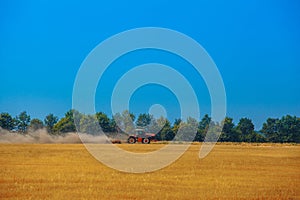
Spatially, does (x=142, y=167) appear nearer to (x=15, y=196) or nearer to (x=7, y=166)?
(x=7, y=166)

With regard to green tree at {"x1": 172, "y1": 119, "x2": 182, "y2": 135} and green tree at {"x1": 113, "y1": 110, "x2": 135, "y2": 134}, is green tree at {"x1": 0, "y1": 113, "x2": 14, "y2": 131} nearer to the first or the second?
green tree at {"x1": 113, "y1": 110, "x2": 135, "y2": 134}

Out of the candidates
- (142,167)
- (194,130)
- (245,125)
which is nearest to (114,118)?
(194,130)

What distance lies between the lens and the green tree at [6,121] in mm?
122875

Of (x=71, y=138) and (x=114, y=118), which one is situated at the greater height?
(x=114, y=118)

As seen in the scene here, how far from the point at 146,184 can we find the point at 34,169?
29.0ft

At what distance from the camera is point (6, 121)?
125 meters

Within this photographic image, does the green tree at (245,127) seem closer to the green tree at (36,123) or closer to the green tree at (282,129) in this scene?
the green tree at (282,129)

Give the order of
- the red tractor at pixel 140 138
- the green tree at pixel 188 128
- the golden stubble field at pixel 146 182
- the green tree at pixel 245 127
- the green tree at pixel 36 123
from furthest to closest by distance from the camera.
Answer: the green tree at pixel 188 128 → the green tree at pixel 36 123 → the green tree at pixel 245 127 → the red tractor at pixel 140 138 → the golden stubble field at pixel 146 182

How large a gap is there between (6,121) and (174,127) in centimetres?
4503

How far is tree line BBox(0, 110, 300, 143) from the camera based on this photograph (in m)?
126

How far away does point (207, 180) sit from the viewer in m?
26.4

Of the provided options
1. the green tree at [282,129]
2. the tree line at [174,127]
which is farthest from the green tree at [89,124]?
the green tree at [282,129]

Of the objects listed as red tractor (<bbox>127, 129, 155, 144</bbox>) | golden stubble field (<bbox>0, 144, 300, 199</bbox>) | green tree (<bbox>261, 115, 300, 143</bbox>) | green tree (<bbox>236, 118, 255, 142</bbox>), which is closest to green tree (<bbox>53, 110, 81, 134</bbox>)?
green tree (<bbox>236, 118, 255, 142</bbox>)

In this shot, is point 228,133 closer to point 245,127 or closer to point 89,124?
point 245,127
